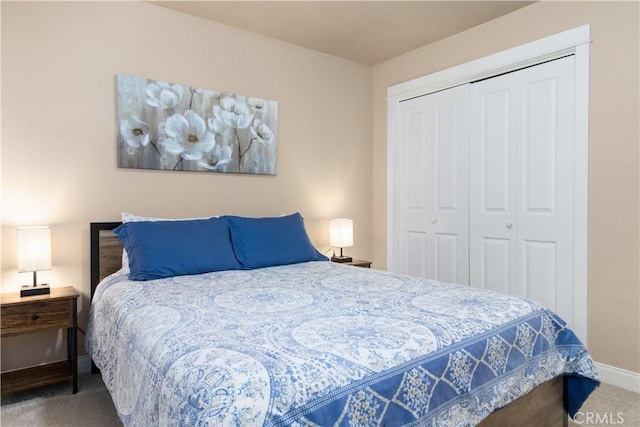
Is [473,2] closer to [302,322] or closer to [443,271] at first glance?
[443,271]

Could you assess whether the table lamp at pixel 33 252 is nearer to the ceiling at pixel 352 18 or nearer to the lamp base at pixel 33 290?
the lamp base at pixel 33 290

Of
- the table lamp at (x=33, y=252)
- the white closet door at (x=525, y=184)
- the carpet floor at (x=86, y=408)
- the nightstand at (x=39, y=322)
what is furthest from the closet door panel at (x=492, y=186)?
the table lamp at (x=33, y=252)

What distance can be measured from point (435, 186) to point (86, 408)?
304 centimetres

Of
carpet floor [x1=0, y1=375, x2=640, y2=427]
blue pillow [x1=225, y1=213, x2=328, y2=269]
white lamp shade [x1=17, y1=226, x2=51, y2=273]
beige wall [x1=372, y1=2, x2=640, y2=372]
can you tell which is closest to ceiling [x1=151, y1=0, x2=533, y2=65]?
beige wall [x1=372, y1=2, x2=640, y2=372]

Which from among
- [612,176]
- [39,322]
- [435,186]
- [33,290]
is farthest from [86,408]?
[612,176]

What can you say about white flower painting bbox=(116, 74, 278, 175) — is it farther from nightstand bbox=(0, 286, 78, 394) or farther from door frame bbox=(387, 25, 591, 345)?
door frame bbox=(387, 25, 591, 345)

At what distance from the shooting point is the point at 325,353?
1175 millimetres

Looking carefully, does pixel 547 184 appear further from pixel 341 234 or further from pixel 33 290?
pixel 33 290

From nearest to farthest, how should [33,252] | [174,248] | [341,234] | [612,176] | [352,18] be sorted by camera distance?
1. [33,252]
2. [174,248]
3. [612,176]
4. [352,18]
5. [341,234]

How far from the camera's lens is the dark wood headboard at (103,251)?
2648 mm

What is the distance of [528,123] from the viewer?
9.87ft

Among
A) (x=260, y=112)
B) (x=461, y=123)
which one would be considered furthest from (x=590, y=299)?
(x=260, y=112)

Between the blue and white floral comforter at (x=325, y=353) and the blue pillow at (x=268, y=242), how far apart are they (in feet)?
1.82

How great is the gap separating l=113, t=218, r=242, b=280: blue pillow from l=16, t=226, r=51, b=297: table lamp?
38 cm
